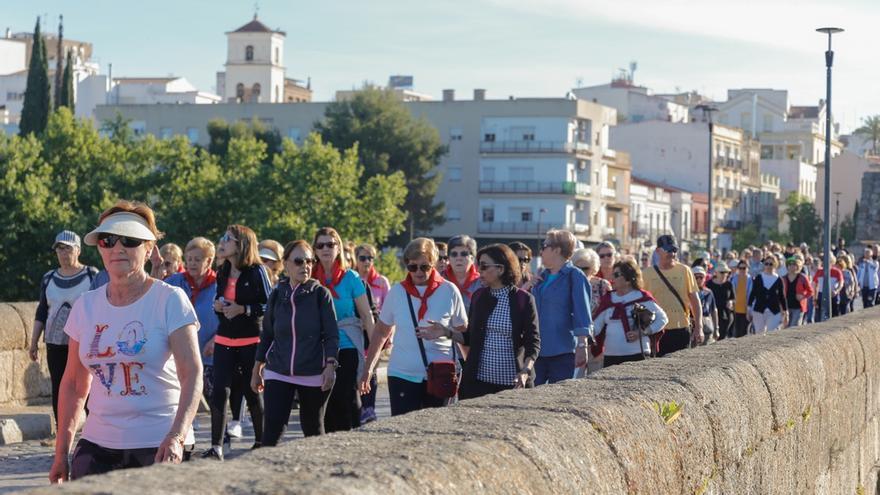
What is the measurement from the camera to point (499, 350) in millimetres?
9258

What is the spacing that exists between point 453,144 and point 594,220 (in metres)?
10.5

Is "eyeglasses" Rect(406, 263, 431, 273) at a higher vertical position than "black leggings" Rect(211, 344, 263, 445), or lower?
higher

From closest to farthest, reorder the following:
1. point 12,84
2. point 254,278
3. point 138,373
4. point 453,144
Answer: point 138,373, point 254,278, point 453,144, point 12,84

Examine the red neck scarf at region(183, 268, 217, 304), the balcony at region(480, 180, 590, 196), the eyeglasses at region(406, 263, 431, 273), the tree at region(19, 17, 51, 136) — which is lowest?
the red neck scarf at region(183, 268, 217, 304)

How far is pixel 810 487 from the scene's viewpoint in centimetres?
767

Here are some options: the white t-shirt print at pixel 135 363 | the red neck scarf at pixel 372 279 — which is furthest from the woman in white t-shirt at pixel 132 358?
the red neck scarf at pixel 372 279

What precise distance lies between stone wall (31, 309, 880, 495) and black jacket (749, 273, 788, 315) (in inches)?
547

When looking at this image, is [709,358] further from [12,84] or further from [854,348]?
[12,84]

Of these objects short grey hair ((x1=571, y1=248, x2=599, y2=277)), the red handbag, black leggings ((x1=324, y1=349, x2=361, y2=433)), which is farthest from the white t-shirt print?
short grey hair ((x1=571, y1=248, x2=599, y2=277))

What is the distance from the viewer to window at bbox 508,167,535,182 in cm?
9862

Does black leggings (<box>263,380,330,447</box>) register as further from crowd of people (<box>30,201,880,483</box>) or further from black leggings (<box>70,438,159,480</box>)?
black leggings (<box>70,438,159,480</box>)

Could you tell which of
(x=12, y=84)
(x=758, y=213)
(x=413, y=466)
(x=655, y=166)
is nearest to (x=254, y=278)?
(x=413, y=466)

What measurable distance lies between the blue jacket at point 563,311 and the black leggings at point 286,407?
189 centimetres

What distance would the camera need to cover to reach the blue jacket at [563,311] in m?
10.8
